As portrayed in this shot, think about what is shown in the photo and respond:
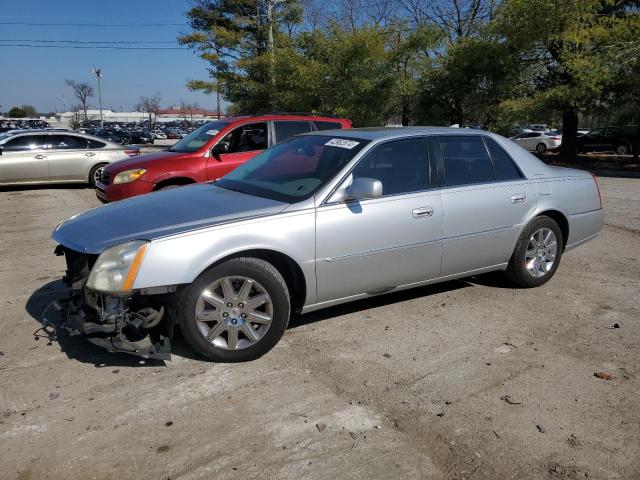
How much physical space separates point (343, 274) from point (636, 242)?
5.33m

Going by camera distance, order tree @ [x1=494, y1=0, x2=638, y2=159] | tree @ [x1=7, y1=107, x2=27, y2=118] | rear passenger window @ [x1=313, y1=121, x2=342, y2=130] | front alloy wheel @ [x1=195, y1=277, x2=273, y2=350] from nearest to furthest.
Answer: front alloy wheel @ [x1=195, y1=277, x2=273, y2=350]
rear passenger window @ [x1=313, y1=121, x2=342, y2=130]
tree @ [x1=494, y1=0, x2=638, y2=159]
tree @ [x1=7, y1=107, x2=27, y2=118]

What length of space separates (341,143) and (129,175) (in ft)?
13.8

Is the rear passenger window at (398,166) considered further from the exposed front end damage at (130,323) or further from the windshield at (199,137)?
the windshield at (199,137)

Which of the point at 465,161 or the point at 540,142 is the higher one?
the point at 540,142

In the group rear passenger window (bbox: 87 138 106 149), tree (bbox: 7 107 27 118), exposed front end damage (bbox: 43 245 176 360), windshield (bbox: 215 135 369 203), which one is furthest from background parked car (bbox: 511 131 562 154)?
tree (bbox: 7 107 27 118)

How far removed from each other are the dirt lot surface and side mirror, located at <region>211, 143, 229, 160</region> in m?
3.55

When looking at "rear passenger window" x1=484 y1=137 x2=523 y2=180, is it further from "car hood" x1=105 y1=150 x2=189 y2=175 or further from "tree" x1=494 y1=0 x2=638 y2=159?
"tree" x1=494 y1=0 x2=638 y2=159

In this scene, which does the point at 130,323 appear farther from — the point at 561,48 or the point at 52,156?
the point at 561,48

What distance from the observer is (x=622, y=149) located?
2578 cm

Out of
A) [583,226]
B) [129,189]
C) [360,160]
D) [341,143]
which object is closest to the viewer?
[360,160]

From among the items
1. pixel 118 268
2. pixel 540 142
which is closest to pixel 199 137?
pixel 118 268

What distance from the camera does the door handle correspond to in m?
4.41

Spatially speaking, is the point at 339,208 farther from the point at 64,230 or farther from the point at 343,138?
the point at 64,230

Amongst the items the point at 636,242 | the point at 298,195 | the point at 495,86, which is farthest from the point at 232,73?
the point at 298,195
